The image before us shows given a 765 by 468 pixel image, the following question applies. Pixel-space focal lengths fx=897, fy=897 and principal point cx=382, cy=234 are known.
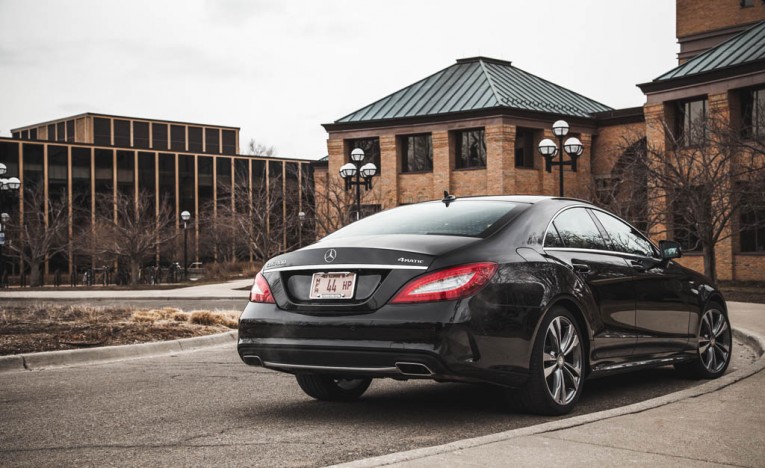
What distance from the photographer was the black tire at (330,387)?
7031 millimetres

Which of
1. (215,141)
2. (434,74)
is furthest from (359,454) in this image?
(215,141)

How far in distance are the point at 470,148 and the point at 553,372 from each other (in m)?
40.3

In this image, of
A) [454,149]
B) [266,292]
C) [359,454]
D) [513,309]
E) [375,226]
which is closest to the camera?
[359,454]

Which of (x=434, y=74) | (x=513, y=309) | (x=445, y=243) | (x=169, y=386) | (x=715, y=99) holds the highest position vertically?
(x=434, y=74)

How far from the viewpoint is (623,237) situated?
25.4ft

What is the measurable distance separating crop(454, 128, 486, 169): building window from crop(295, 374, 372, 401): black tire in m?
38.5

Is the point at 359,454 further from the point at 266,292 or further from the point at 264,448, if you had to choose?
the point at 266,292

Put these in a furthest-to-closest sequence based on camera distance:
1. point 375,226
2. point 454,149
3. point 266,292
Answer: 1. point 454,149
2. point 375,226
3. point 266,292

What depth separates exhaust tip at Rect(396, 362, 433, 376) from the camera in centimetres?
560

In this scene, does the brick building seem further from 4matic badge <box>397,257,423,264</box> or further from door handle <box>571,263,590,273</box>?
4matic badge <box>397,257,423,264</box>

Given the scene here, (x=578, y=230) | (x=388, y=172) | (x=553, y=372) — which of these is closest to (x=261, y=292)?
(x=553, y=372)

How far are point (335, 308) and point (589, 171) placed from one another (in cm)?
4268

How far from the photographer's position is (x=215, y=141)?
114750 millimetres

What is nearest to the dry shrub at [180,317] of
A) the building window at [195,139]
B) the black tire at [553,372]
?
the black tire at [553,372]
